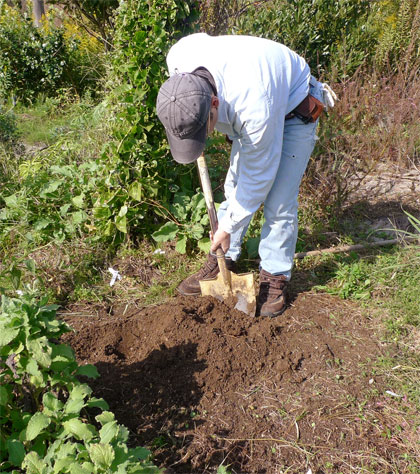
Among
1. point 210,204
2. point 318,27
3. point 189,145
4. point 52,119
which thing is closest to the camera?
point 189,145

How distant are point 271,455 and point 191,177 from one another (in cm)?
217

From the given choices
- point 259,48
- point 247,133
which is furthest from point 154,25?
point 247,133

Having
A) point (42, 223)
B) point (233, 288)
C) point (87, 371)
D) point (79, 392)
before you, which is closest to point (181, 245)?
point (233, 288)

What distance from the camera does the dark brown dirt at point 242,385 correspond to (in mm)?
2111

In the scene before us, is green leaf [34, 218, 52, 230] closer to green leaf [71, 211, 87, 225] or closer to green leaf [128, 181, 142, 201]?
green leaf [71, 211, 87, 225]

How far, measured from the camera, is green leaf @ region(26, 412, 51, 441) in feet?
4.92

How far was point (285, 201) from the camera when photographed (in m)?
2.61

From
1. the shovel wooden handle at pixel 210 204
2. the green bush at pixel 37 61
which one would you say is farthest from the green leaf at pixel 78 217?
the green bush at pixel 37 61

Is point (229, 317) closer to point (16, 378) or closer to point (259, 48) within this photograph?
point (16, 378)

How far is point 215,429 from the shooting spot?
222 cm

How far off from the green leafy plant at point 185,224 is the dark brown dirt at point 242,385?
0.57 m

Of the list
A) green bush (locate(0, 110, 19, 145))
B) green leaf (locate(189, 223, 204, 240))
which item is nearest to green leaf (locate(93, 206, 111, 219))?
green leaf (locate(189, 223, 204, 240))

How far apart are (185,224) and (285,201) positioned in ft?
3.32

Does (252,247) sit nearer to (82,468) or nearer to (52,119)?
(82,468)
